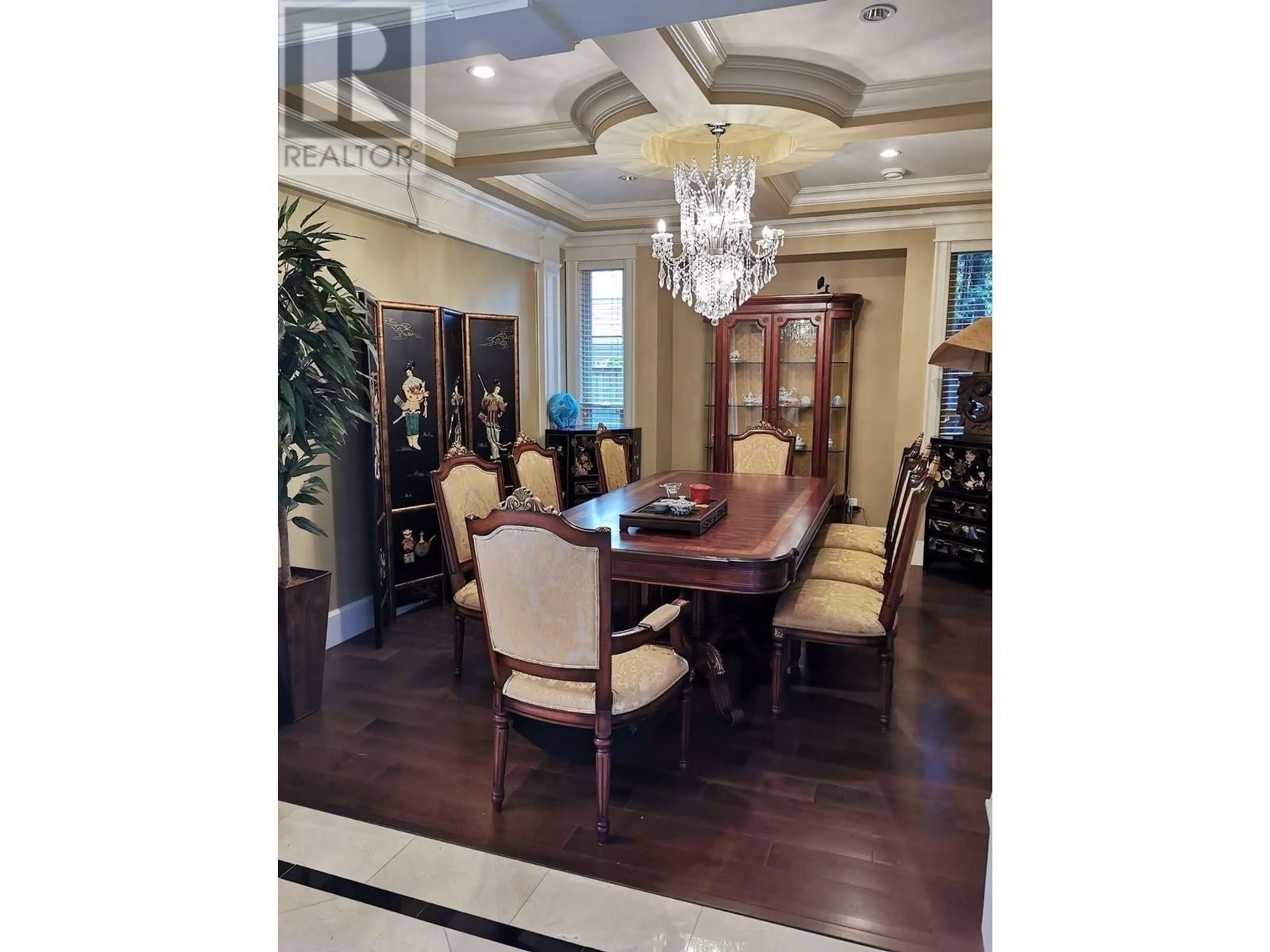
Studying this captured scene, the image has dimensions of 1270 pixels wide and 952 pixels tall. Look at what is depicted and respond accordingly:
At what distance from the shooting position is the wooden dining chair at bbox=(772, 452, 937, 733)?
2713 mm

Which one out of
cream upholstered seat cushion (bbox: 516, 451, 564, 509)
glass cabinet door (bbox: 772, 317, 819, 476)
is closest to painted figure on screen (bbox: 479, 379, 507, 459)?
cream upholstered seat cushion (bbox: 516, 451, 564, 509)

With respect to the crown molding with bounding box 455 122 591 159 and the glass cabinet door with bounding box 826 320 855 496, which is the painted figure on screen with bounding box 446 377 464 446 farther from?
the glass cabinet door with bounding box 826 320 855 496

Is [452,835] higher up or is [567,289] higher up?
[567,289]

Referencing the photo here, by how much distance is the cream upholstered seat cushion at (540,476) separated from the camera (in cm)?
390

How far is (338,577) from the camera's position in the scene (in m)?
3.79

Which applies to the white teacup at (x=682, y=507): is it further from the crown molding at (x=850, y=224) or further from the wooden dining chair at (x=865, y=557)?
the crown molding at (x=850, y=224)

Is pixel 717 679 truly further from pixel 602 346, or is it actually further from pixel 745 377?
pixel 602 346

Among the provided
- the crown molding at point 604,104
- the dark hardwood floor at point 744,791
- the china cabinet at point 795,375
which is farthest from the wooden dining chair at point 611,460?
the crown molding at point 604,104

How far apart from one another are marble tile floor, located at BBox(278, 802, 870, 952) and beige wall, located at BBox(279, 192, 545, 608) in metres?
1.83

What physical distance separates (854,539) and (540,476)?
72.9 inches
